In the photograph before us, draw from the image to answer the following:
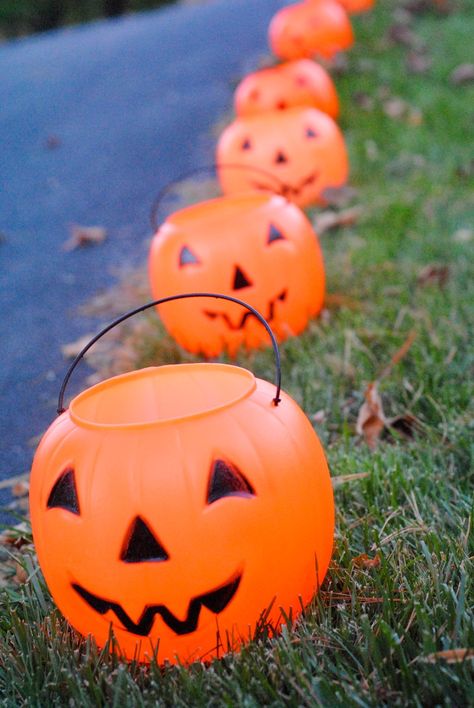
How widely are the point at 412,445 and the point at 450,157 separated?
3.53 metres

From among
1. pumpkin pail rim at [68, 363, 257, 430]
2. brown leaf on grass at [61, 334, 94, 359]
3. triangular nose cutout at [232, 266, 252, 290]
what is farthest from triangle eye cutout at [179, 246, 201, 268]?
pumpkin pail rim at [68, 363, 257, 430]

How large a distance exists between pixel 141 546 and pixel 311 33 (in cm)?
817

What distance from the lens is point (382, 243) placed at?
13.8 feet

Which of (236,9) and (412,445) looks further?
(236,9)

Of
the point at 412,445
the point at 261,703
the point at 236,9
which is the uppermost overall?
the point at 261,703

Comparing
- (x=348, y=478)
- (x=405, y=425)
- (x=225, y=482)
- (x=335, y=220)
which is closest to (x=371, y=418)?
(x=405, y=425)

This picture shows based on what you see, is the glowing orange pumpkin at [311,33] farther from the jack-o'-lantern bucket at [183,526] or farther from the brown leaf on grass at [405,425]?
the jack-o'-lantern bucket at [183,526]

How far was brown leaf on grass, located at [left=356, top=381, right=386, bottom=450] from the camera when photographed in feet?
8.23

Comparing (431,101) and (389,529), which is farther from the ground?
(389,529)

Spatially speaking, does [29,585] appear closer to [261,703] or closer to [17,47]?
[261,703]

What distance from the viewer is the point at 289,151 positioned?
467 cm

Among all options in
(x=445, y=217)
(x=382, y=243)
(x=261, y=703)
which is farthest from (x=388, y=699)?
(x=445, y=217)

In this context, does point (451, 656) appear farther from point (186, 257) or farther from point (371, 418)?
point (186, 257)

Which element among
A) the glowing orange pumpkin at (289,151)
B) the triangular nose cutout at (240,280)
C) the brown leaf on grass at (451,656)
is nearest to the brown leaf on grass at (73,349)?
the triangular nose cutout at (240,280)
